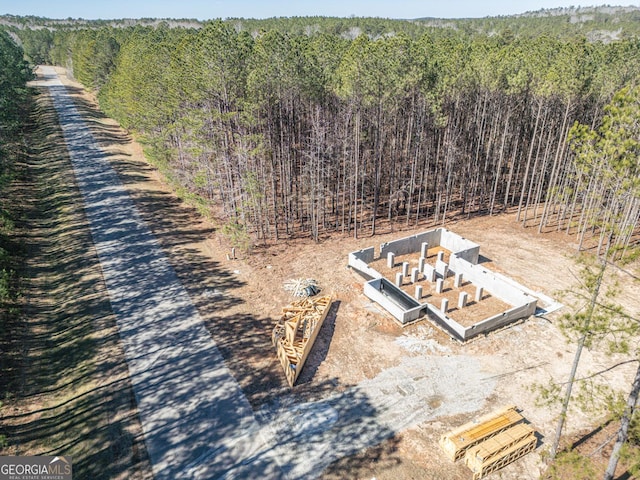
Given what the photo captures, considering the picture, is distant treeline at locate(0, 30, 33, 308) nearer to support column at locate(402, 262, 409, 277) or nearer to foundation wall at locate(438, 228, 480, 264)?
support column at locate(402, 262, 409, 277)

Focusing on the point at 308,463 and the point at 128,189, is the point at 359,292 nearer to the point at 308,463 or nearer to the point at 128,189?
the point at 308,463

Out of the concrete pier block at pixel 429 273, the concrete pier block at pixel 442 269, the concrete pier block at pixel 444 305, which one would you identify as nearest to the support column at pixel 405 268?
the concrete pier block at pixel 429 273

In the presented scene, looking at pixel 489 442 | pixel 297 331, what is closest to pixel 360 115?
pixel 297 331

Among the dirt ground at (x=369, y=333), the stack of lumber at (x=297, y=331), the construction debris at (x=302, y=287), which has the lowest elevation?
the dirt ground at (x=369, y=333)

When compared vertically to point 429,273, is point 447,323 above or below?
above

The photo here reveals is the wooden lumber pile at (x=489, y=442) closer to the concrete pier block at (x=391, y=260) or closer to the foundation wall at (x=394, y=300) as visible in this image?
the foundation wall at (x=394, y=300)

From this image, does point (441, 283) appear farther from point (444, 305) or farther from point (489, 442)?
point (489, 442)
